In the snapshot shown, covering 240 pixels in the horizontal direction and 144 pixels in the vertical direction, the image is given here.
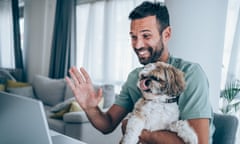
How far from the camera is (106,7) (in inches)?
146

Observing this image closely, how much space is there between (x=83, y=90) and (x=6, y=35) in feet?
16.3

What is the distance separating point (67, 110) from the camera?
3.15m

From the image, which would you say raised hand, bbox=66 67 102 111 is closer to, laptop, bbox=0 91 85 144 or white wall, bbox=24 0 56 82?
laptop, bbox=0 91 85 144

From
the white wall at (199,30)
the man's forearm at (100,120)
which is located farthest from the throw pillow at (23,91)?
the white wall at (199,30)

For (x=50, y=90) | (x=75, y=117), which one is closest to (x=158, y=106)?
(x=75, y=117)

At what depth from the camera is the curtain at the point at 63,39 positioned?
13.9 feet

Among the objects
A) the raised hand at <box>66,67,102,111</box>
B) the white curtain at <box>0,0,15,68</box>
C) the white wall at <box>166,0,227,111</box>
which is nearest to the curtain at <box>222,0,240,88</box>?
the white wall at <box>166,0,227,111</box>

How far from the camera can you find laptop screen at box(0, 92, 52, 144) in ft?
3.67

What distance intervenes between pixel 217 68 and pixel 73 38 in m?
2.82

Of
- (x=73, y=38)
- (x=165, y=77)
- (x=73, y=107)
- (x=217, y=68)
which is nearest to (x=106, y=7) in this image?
(x=73, y=38)

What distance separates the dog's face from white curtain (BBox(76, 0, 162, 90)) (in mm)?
1710

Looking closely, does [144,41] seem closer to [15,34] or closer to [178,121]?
[178,121]

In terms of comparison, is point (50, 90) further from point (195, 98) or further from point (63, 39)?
point (195, 98)

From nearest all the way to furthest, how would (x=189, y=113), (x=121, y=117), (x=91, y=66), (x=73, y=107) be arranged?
(x=189, y=113)
(x=121, y=117)
(x=73, y=107)
(x=91, y=66)
